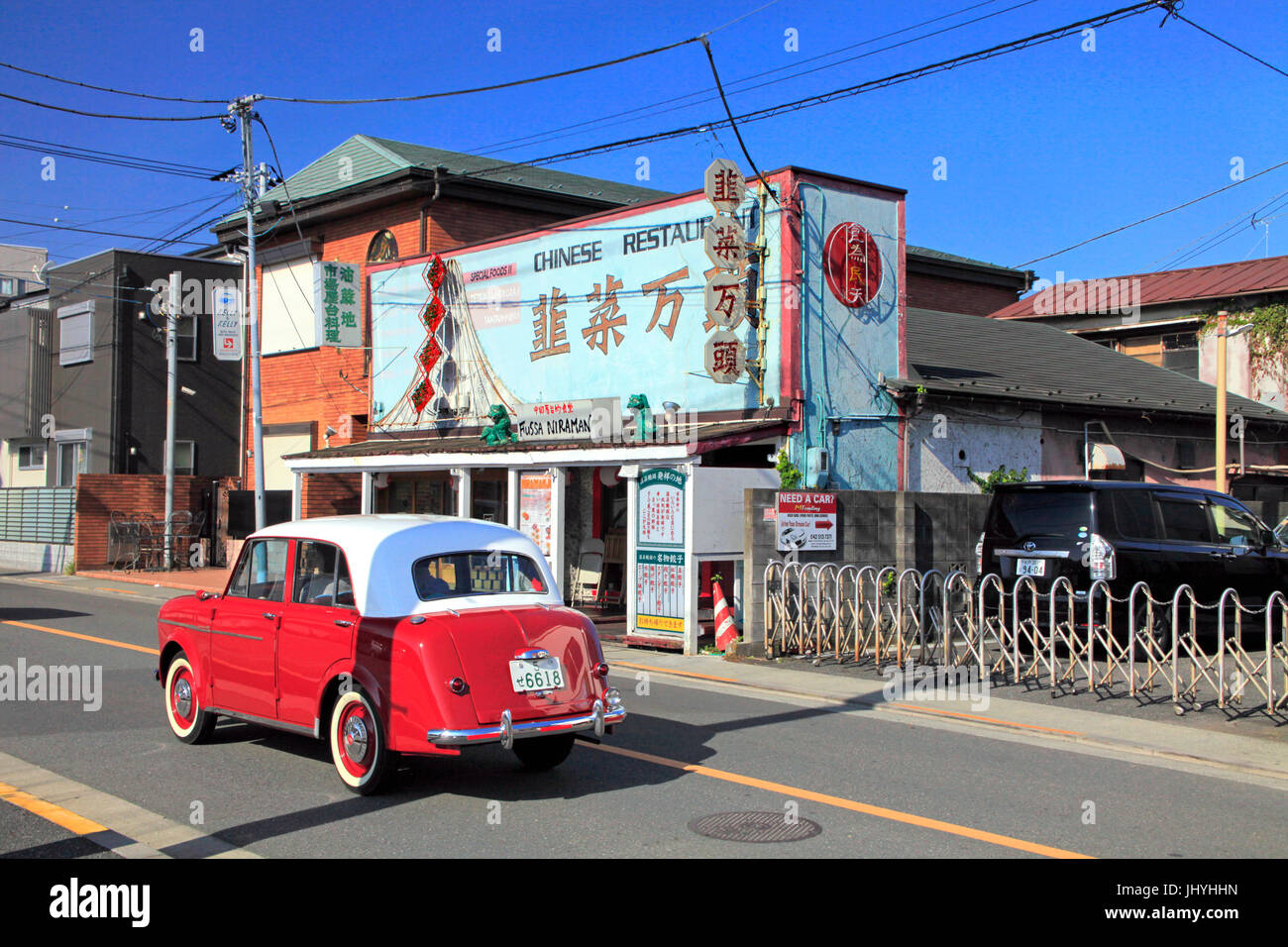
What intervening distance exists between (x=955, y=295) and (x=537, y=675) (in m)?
29.1

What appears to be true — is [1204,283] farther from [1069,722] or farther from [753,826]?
[753,826]

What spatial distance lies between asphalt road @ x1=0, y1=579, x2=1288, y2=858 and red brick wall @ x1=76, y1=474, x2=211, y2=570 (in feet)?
68.5

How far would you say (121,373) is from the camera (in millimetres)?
32312

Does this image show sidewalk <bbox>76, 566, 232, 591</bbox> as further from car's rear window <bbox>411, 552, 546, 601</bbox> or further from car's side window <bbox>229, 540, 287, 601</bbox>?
car's rear window <bbox>411, 552, 546, 601</bbox>

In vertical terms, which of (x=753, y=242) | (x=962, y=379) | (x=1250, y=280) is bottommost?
(x=962, y=379)

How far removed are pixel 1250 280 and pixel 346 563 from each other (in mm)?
28676

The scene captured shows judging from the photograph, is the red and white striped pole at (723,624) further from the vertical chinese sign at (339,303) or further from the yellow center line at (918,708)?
the vertical chinese sign at (339,303)

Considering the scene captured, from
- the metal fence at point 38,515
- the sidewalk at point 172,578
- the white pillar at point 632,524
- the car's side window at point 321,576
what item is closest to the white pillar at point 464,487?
the white pillar at point 632,524

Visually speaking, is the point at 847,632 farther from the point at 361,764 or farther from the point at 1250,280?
the point at 1250,280

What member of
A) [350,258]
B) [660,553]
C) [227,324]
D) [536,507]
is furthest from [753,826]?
[227,324]

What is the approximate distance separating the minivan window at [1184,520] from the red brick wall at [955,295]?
56.1 feet

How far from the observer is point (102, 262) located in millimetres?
32344
